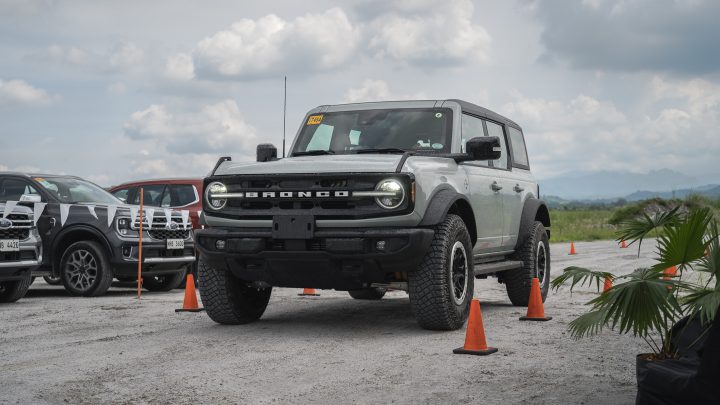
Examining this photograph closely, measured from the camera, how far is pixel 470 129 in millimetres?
9781

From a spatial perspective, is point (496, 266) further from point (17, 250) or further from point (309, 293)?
point (17, 250)

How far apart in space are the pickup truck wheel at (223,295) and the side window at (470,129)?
8.87ft

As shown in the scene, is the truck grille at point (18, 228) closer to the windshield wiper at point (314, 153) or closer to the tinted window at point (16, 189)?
the tinted window at point (16, 189)

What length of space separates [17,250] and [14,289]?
0.77 metres

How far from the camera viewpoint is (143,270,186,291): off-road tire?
14414 millimetres

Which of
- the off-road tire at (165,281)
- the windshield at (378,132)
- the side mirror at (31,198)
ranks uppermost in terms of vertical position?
the windshield at (378,132)

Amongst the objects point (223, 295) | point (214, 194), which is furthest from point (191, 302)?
point (214, 194)

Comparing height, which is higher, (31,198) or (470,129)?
(470,129)

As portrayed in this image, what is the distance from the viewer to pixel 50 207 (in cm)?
1309

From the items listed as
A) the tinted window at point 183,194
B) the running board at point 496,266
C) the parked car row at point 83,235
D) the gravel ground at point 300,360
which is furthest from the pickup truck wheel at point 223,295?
the tinted window at point 183,194

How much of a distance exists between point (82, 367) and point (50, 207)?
269 inches

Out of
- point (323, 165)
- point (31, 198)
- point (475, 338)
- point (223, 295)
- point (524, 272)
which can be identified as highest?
point (323, 165)

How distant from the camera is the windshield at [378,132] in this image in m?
9.14

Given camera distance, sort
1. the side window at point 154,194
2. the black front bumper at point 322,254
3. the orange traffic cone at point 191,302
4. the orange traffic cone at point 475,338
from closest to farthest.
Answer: the orange traffic cone at point 475,338
the black front bumper at point 322,254
the orange traffic cone at point 191,302
the side window at point 154,194
